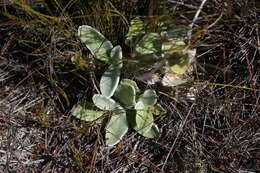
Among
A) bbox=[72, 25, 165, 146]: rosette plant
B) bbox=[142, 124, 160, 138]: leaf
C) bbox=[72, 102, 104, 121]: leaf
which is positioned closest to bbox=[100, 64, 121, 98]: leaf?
bbox=[72, 25, 165, 146]: rosette plant

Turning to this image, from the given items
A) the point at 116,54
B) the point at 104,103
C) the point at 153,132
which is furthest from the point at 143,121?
the point at 116,54

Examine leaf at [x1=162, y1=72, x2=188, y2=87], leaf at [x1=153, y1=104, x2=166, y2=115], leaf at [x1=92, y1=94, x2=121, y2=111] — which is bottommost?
leaf at [x1=153, y1=104, x2=166, y2=115]

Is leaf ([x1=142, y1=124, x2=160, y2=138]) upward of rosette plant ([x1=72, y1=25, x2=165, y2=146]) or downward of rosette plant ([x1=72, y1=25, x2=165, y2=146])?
downward

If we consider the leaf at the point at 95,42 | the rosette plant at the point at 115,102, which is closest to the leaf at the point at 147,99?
the rosette plant at the point at 115,102

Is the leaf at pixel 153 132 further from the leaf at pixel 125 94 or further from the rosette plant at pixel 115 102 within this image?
the leaf at pixel 125 94

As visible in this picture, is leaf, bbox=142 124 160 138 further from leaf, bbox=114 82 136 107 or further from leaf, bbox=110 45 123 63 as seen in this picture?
leaf, bbox=110 45 123 63

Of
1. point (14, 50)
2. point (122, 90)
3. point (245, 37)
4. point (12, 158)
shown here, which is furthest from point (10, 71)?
point (245, 37)
